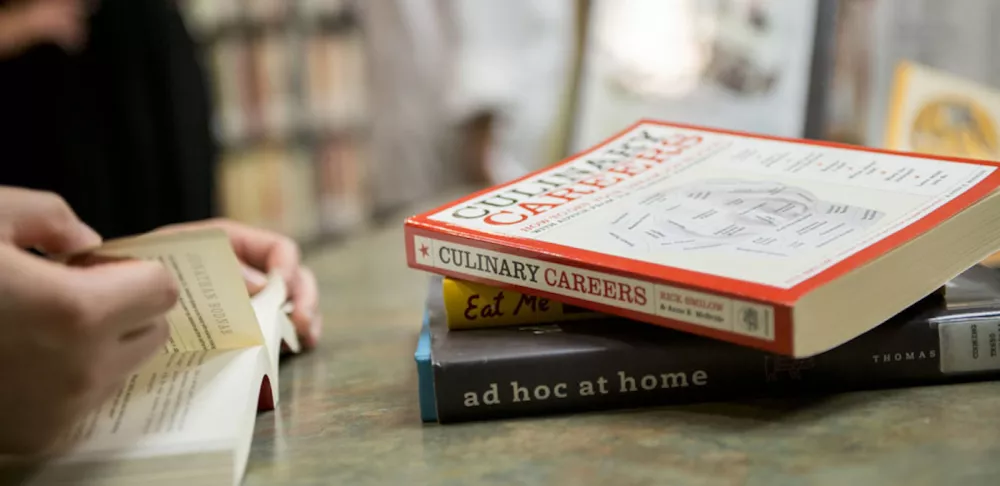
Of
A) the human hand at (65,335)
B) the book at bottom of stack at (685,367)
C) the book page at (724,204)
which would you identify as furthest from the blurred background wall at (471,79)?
the human hand at (65,335)

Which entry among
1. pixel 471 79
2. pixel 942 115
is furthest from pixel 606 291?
pixel 471 79

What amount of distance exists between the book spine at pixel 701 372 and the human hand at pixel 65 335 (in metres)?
0.17

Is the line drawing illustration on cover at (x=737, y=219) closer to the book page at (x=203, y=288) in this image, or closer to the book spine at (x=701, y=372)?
the book spine at (x=701, y=372)

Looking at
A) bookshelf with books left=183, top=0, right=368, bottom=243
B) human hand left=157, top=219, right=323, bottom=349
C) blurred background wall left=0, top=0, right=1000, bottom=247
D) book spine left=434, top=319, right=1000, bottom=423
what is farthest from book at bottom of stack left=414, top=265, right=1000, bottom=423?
bookshelf with books left=183, top=0, right=368, bottom=243

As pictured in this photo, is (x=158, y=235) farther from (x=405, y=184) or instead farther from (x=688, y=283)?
(x=405, y=184)

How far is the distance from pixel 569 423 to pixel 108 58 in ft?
5.53

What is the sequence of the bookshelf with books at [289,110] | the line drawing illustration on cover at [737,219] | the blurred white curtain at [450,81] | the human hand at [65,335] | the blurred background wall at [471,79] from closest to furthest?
the human hand at [65,335], the line drawing illustration on cover at [737,219], the blurred background wall at [471,79], the blurred white curtain at [450,81], the bookshelf with books at [289,110]

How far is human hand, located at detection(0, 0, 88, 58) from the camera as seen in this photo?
5.95 ft

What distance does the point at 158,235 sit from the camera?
551mm

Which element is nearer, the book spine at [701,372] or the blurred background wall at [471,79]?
the book spine at [701,372]

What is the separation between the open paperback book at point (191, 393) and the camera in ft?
1.63

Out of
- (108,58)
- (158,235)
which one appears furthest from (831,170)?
(108,58)

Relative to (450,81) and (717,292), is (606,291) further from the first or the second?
(450,81)

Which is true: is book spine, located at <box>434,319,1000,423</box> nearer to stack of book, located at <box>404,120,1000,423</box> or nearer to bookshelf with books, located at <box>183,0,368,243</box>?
stack of book, located at <box>404,120,1000,423</box>
